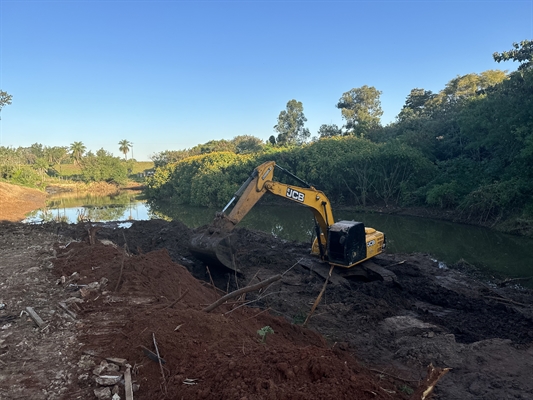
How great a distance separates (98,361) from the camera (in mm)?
4414

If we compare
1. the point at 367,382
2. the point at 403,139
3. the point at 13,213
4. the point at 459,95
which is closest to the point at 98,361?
the point at 367,382

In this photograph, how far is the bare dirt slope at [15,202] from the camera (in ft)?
93.7

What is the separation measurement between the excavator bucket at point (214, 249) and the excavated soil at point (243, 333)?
637 mm

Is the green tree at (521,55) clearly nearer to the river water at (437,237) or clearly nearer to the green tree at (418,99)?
the river water at (437,237)

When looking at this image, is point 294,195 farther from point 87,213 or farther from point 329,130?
point 329,130

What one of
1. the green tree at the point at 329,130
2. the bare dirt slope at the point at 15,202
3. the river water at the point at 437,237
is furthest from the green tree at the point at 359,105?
the bare dirt slope at the point at 15,202

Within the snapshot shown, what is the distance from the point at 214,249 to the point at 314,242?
11.9 ft

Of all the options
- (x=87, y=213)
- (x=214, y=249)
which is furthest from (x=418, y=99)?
(x=214, y=249)

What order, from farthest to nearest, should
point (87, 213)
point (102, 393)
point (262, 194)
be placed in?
point (87, 213) < point (262, 194) < point (102, 393)

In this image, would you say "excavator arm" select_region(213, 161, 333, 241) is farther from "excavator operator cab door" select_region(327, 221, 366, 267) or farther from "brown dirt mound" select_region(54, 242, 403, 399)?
"brown dirt mound" select_region(54, 242, 403, 399)

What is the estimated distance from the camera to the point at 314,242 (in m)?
12.0

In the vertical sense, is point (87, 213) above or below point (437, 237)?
above

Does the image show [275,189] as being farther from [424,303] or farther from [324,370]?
[324,370]

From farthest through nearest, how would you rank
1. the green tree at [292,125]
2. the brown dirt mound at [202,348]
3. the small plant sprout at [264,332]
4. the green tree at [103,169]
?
1. the green tree at [103,169]
2. the green tree at [292,125]
3. the small plant sprout at [264,332]
4. the brown dirt mound at [202,348]
